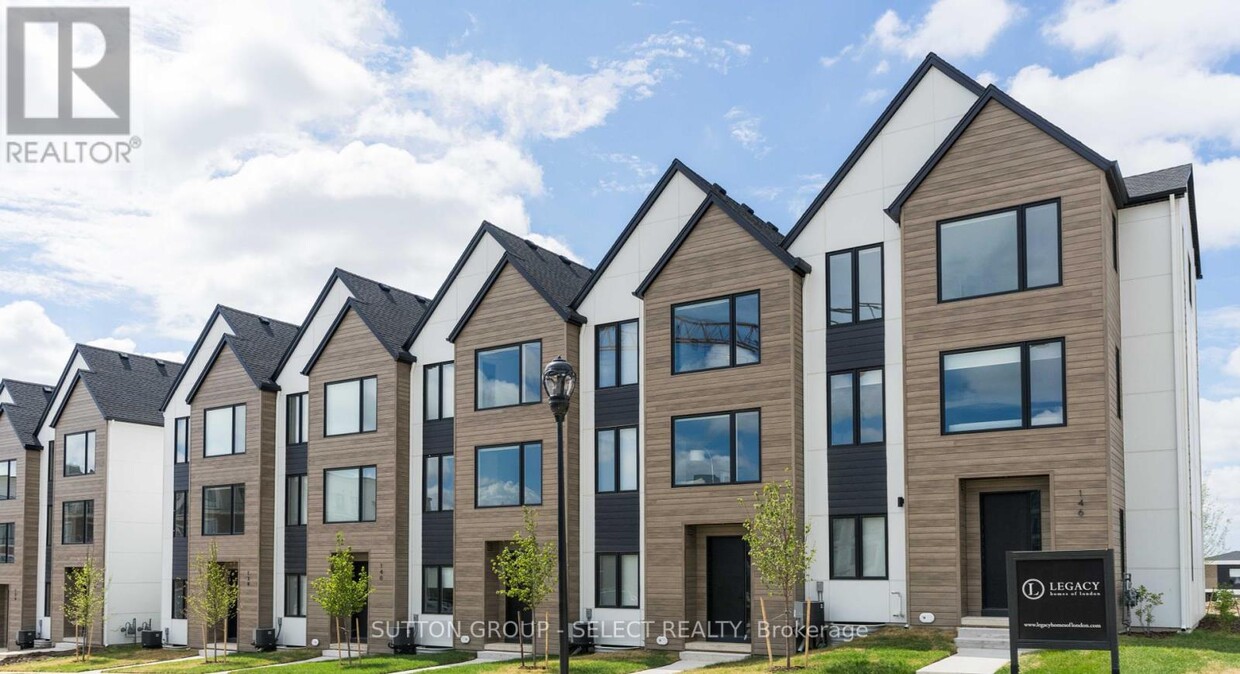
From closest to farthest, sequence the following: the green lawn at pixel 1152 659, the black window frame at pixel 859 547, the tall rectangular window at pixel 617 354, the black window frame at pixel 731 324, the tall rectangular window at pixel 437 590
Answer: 1. the green lawn at pixel 1152 659
2. the black window frame at pixel 859 547
3. the black window frame at pixel 731 324
4. the tall rectangular window at pixel 617 354
5. the tall rectangular window at pixel 437 590

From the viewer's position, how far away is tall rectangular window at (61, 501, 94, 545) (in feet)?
136

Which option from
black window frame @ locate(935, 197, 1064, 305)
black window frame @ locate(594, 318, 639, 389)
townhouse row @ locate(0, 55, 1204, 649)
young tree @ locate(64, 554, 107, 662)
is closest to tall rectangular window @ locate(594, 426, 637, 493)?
townhouse row @ locate(0, 55, 1204, 649)

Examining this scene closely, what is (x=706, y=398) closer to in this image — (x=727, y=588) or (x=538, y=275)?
(x=727, y=588)

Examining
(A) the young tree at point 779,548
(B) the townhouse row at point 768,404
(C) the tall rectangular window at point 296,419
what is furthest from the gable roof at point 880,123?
(C) the tall rectangular window at point 296,419

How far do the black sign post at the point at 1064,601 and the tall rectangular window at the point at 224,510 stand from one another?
26.9 metres

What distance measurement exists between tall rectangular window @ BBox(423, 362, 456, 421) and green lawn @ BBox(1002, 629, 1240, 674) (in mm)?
17545

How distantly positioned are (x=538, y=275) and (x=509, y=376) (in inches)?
114

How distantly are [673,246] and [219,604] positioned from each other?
57.9 feet

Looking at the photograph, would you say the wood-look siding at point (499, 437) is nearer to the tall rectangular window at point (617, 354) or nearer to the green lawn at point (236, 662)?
the tall rectangular window at point (617, 354)

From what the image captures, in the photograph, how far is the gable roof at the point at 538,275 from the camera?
2908cm

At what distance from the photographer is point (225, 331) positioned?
3788 centimetres

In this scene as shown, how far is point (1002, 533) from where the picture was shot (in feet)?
72.0

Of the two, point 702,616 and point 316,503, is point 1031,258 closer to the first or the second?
point 702,616

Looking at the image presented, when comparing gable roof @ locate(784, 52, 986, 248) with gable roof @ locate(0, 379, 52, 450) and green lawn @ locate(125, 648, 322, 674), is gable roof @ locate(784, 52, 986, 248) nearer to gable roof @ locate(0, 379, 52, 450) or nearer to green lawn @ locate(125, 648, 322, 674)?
→ green lawn @ locate(125, 648, 322, 674)
